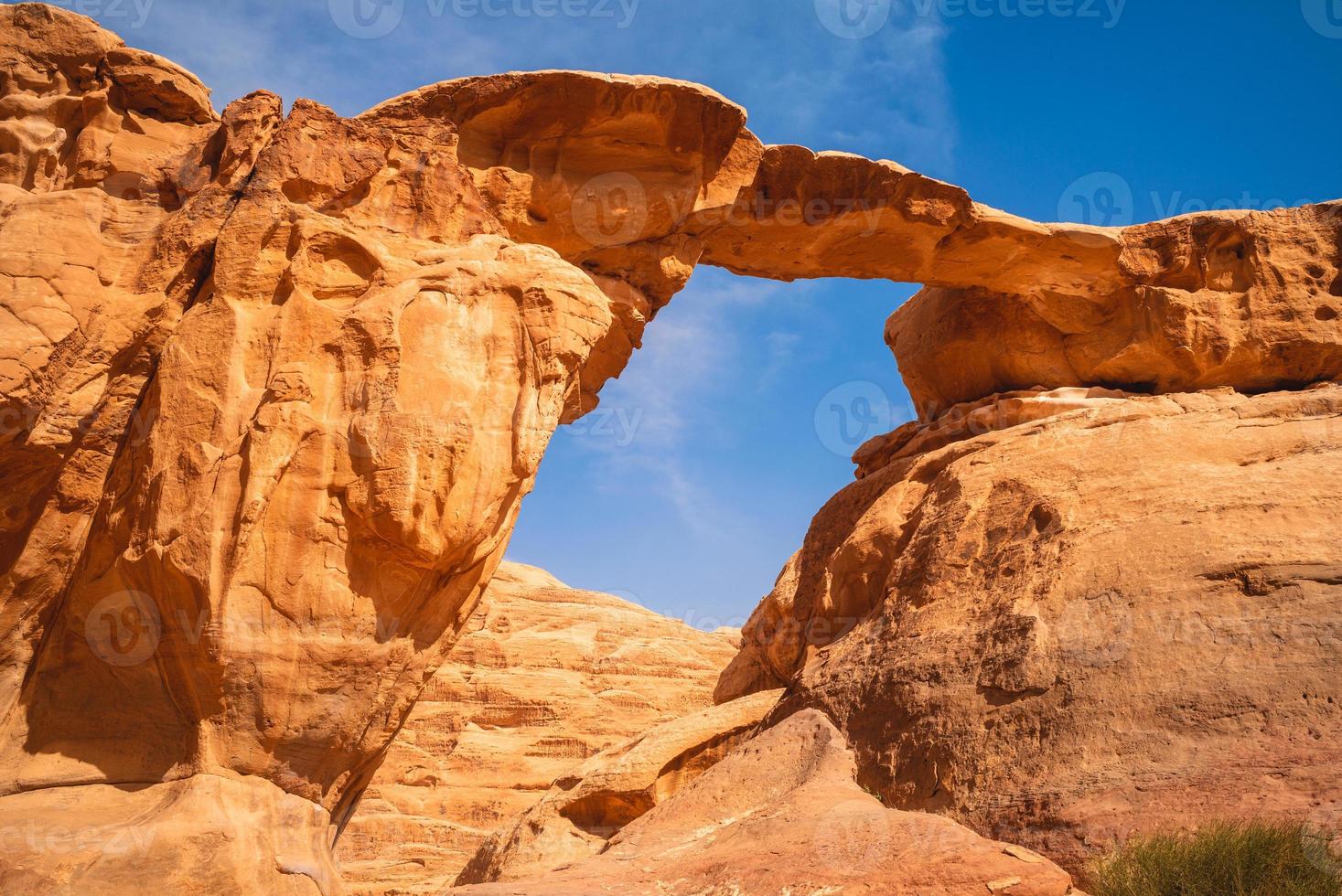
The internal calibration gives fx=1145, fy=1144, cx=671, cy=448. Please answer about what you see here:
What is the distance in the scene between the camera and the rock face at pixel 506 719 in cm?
1847

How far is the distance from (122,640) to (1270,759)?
8731 millimetres

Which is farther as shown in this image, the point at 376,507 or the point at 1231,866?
the point at 376,507

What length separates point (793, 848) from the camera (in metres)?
6.45

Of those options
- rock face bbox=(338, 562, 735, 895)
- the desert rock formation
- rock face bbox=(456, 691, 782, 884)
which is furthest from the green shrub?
rock face bbox=(338, 562, 735, 895)

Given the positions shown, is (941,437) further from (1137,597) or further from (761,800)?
(761,800)

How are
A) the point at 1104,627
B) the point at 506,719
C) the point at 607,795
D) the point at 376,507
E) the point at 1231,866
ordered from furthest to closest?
the point at 506,719, the point at 607,795, the point at 376,507, the point at 1104,627, the point at 1231,866

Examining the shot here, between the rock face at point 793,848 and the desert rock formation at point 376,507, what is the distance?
46 centimetres

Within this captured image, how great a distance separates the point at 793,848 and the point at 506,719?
16.2 m

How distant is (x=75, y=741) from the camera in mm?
9328

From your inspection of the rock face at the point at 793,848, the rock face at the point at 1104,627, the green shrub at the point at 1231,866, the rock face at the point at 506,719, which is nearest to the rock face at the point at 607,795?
the rock face at the point at 1104,627

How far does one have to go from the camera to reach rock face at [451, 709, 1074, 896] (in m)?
5.78

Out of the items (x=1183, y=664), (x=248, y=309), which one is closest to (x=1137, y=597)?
(x=1183, y=664)

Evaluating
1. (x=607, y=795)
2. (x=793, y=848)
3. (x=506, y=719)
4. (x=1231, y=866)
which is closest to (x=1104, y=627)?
(x=1231, y=866)

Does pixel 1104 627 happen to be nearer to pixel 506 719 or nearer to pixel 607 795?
pixel 607 795
